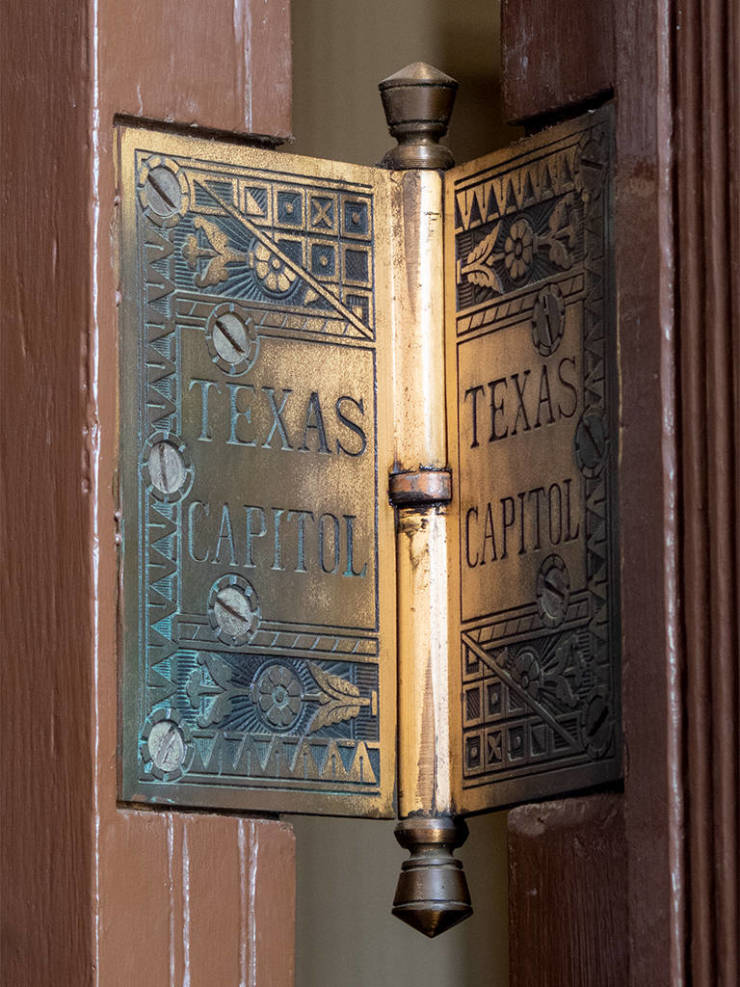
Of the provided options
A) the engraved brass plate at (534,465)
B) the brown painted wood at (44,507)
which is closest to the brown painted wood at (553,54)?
the engraved brass plate at (534,465)

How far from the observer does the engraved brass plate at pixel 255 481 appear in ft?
4.90

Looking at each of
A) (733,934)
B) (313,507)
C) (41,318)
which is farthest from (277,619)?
(733,934)

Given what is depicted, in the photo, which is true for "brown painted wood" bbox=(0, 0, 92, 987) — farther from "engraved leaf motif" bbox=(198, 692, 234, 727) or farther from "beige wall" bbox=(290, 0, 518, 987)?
"beige wall" bbox=(290, 0, 518, 987)

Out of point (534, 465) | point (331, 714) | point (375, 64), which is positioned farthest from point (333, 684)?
point (375, 64)

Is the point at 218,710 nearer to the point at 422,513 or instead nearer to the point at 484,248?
the point at 422,513

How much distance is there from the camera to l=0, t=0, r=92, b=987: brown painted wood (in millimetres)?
1455

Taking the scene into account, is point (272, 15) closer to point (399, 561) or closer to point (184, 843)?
point (399, 561)

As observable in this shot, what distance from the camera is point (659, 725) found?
4.66 ft

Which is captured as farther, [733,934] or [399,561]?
[399,561]

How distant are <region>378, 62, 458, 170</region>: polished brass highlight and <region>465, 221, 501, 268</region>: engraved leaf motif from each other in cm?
5

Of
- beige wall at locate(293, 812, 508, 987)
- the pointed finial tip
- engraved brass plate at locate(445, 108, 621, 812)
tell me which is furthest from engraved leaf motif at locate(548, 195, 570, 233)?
beige wall at locate(293, 812, 508, 987)

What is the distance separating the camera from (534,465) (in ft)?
5.06

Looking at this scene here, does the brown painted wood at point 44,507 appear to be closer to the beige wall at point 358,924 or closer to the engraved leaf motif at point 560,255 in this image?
the engraved leaf motif at point 560,255

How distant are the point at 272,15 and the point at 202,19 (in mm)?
47
